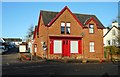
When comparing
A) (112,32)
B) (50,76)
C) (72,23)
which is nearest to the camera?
(50,76)

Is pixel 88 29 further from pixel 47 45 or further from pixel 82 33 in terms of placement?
pixel 47 45

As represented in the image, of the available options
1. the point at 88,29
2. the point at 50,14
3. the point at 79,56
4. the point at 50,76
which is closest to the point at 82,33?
the point at 88,29

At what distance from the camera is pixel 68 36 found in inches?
1395

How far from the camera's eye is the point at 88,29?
37.7m

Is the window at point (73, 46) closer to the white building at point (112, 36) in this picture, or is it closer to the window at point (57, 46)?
the window at point (57, 46)

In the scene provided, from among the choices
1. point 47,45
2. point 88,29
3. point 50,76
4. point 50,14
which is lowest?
point 50,76

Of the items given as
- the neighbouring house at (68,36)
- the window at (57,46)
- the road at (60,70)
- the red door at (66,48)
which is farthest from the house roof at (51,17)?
the road at (60,70)

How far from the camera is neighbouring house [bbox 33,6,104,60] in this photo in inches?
1358

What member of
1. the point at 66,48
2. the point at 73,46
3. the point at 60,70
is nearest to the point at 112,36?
the point at 73,46

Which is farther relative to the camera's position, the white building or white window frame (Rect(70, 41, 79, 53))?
the white building

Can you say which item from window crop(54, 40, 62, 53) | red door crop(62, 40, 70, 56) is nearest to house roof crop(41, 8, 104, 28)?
window crop(54, 40, 62, 53)

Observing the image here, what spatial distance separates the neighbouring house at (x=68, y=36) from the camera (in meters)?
34.5

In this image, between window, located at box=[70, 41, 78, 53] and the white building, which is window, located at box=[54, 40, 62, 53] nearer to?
window, located at box=[70, 41, 78, 53]

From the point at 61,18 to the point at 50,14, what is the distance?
9.09 feet
